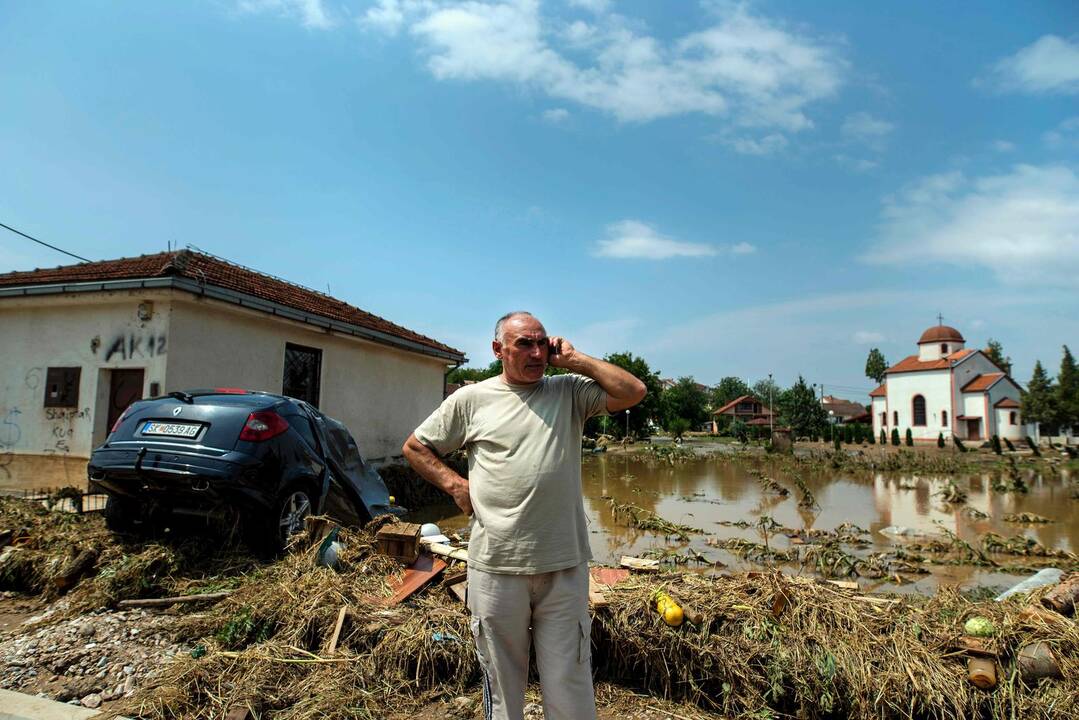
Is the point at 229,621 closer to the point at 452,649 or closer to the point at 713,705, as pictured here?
the point at 452,649

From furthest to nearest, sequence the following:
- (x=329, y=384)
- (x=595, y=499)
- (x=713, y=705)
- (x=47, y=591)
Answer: (x=595, y=499) < (x=329, y=384) < (x=47, y=591) < (x=713, y=705)

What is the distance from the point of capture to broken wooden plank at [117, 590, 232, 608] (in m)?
4.07

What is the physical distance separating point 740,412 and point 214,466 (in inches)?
3859

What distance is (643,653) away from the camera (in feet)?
11.8

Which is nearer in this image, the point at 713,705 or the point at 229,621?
the point at 713,705

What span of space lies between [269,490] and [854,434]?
5627cm

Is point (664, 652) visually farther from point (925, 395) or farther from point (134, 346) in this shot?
point (925, 395)

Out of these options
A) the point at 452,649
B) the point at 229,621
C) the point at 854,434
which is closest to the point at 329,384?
the point at 229,621

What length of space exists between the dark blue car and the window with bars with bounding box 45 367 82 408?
6.01m

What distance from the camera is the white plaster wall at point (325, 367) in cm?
929

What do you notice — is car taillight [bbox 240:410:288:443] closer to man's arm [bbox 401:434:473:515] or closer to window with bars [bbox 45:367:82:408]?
man's arm [bbox 401:434:473:515]

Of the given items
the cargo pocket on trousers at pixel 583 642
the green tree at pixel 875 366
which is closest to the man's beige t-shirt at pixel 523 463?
the cargo pocket on trousers at pixel 583 642

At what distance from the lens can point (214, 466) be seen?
14.2ft

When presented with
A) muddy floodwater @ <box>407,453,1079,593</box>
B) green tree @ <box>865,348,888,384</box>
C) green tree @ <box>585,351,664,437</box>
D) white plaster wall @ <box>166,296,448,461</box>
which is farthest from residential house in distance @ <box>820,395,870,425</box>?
white plaster wall @ <box>166,296,448,461</box>
